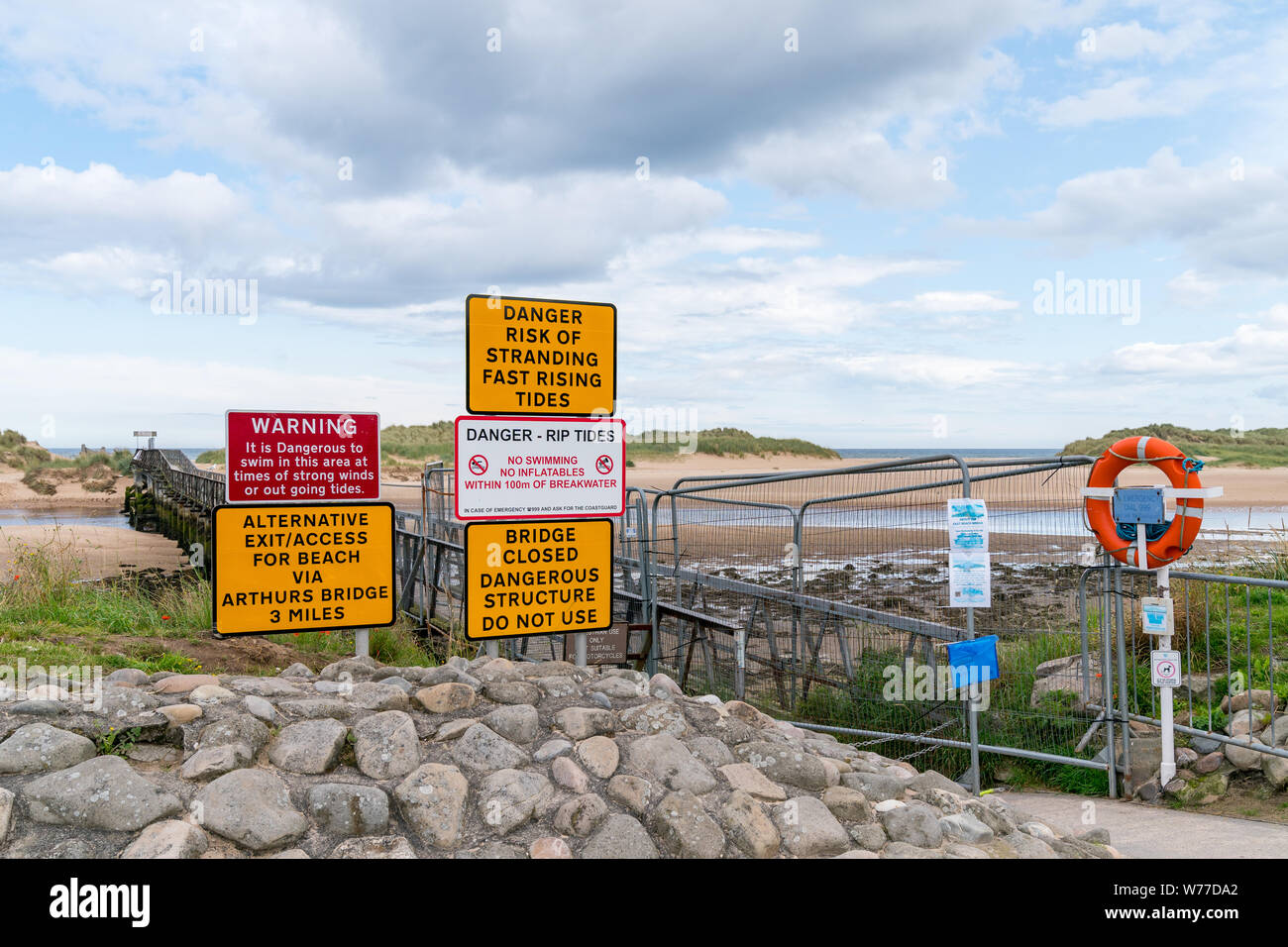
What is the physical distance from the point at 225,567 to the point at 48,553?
20.2 feet

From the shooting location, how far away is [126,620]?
7.93m

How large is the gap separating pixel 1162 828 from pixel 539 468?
4387mm

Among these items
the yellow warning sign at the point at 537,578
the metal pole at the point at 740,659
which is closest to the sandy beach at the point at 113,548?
the metal pole at the point at 740,659

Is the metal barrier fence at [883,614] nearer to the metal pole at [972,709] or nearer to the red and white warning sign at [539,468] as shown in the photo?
the metal pole at [972,709]

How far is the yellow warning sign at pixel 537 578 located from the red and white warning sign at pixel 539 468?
0.35ft

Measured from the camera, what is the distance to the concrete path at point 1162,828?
506 centimetres

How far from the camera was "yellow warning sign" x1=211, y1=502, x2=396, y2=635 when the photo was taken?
5469 mm

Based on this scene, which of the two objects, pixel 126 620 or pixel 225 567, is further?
pixel 126 620

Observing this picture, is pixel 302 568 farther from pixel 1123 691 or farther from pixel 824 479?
pixel 824 479

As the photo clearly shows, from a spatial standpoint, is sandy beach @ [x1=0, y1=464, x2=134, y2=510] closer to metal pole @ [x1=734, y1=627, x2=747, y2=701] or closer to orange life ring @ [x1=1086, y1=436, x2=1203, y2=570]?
metal pole @ [x1=734, y1=627, x2=747, y2=701]

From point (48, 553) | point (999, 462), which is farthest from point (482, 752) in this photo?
point (48, 553)

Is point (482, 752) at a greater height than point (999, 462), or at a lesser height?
lesser
